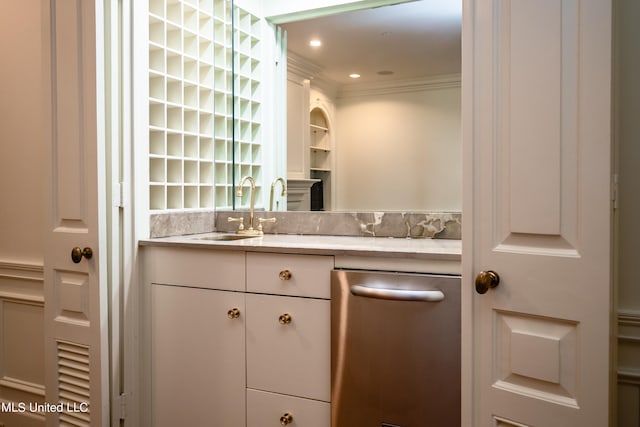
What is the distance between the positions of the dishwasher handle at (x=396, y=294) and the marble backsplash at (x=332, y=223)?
63cm

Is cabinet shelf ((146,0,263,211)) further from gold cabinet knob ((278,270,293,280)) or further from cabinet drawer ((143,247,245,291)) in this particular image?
gold cabinet knob ((278,270,293,280))

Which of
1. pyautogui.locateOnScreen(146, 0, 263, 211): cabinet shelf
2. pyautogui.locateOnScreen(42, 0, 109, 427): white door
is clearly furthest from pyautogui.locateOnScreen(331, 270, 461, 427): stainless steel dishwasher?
pyautogui.locateOnScreen(146, 0, 263, 211): cabinet shelf

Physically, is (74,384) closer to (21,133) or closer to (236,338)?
(236,338)

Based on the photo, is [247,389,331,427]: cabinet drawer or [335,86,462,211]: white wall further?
[335,86,462,211]: white wall

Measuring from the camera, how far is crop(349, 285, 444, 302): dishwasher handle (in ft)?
5.20

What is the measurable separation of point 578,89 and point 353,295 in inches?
37.2

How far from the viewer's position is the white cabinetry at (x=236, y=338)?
1.81 m

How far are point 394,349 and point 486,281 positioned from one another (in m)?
0.53

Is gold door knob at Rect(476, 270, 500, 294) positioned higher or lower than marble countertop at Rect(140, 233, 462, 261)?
lower

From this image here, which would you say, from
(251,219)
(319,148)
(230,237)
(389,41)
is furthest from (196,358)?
(389,41)

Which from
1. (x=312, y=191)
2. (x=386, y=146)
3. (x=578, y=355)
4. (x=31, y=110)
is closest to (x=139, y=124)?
(x=31, y=110)

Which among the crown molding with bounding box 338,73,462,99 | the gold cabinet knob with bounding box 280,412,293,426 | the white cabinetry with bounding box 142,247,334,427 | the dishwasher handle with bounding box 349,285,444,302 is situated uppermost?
the crown molding with bounding box 338,73,462,99

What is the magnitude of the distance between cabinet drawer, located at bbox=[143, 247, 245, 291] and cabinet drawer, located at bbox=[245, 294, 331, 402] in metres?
0.13

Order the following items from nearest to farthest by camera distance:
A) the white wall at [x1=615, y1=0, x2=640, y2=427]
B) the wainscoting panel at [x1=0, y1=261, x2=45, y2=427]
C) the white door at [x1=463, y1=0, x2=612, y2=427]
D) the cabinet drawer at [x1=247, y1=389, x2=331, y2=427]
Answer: the white door at [x1=463, y1=0, x2=612, y2=427]
the white wall at [x1=615, y1=0, x2=640, y2=427]
the cabinet drawer at [x1=247, y1=389, x2=331, y2=427]
the wainscoting panel at [x1=0, y1=261, x2=45, y2=427]
